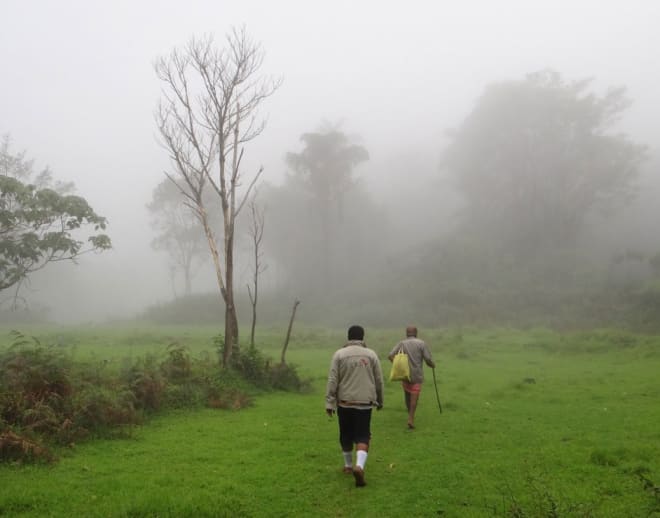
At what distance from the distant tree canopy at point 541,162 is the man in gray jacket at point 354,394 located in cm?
4575

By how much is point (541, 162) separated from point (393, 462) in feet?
162

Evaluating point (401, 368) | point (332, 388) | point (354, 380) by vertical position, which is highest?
point (354, 380)

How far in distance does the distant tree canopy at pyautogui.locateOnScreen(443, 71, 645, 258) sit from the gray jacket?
4571 cm

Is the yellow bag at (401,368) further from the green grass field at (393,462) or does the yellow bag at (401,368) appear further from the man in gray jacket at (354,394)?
the man in gray jacket at (354,394)

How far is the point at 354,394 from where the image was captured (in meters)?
7.36

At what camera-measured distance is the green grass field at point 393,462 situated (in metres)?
6.17

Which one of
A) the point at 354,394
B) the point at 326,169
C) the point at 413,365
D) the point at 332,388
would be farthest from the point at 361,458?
the point at 326,169

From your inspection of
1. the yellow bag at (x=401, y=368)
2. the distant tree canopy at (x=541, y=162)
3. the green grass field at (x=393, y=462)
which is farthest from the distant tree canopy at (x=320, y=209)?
the yellow bag at (x=401, y=368)

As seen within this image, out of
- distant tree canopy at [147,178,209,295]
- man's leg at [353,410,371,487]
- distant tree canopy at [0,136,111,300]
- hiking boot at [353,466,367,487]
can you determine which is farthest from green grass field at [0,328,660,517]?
distant tree canopy at [147,178,209,295]

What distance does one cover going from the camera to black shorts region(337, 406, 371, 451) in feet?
24.2

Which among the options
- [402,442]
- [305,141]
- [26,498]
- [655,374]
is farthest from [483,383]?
[305,141]

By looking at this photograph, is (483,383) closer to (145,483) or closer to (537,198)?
(145,483)

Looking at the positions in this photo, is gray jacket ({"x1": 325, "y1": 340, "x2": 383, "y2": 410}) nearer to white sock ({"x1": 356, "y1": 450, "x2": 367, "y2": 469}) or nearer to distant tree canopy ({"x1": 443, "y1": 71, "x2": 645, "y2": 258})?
white sock ({"x1": 356, "y1": 450, "x2": 367, "y2": 469})

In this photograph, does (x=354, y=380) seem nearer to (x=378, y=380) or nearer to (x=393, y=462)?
(x=378, y=380)
